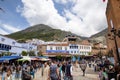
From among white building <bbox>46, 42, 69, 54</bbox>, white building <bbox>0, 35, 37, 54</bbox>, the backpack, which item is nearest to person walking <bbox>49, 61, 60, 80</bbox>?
the backpack

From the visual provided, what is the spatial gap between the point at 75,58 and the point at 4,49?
1285 inches

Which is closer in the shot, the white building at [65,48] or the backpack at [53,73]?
the backpack at [53,73]

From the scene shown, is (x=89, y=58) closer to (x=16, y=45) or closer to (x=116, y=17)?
(x=16, y=45)

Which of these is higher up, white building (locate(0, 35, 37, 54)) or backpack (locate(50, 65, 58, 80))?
white building (locate(0, 35, 37, 54))

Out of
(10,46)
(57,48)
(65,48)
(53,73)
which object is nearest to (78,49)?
(65,48)

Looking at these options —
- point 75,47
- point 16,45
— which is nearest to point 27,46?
point 16,45

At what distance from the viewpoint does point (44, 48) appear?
6962cm

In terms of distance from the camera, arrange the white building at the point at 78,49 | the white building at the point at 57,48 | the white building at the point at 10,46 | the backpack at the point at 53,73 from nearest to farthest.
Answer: the backpack at the point at 53,73 < the white building at the point at 10,46 < the white building at the point at 57,48 < the white building at the point at 78,49

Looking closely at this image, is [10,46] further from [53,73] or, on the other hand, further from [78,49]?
[53,73]

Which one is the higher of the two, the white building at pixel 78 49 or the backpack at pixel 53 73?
the white building at pixel 78 49

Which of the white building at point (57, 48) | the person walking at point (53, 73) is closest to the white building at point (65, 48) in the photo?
the white building at point (57, 48)

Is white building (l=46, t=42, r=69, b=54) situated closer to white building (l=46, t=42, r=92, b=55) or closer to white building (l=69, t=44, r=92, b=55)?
white building (l=46, t=42, r=92, b=55)

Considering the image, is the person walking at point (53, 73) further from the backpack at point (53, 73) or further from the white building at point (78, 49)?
the white building at point (78, 49)

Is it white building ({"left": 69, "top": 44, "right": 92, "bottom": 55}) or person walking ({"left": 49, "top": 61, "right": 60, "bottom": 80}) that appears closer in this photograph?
person walking ({"left": 49, "top": 61, "right": 60, "bottom": 80})
